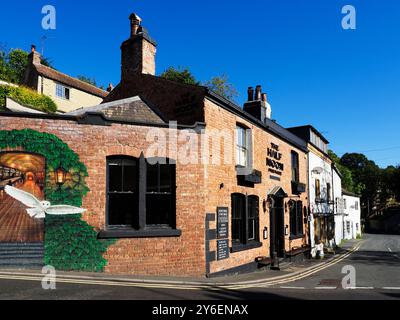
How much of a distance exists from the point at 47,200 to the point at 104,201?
1.55 metres

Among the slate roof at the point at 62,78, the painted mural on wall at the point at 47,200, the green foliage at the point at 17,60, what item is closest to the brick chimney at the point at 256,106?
the painted mural on wall at the point at 47,200

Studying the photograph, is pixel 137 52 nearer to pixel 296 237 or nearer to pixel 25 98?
pixel 296 237

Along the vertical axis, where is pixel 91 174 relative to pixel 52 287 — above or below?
above

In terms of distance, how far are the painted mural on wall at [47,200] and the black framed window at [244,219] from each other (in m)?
5.47

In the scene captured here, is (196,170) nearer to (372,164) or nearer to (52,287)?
(52,287)

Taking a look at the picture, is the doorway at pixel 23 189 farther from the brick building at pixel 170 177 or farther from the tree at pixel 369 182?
the tree at pixel 369 182

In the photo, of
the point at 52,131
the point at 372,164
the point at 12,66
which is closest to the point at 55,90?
→ the point at 12,66

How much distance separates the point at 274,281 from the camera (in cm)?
1215

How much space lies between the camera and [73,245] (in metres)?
9.66

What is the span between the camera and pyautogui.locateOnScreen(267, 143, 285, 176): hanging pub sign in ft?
55.1

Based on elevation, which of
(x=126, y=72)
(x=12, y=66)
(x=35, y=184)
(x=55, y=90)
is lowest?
(x=35, y=184)

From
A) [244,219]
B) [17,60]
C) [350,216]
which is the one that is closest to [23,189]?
[244,219]

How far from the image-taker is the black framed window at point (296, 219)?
774 inches
